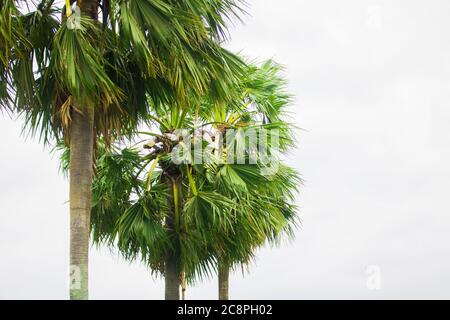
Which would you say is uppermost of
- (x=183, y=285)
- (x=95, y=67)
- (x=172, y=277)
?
(x=95, y=67)

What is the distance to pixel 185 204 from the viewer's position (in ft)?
47.2

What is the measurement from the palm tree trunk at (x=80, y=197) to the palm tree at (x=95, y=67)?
0.01 m

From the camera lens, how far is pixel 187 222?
571 inches

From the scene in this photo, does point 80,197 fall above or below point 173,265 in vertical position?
above

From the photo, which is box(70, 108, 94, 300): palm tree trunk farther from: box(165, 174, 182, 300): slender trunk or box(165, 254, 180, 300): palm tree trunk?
box(165, 254, 180, 300): palm tree trunk

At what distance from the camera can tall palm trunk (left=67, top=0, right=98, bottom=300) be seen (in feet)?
32.2

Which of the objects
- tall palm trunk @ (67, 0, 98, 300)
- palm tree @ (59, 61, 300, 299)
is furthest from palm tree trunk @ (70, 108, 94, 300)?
palm tree @ (59, 61, 300, 299)

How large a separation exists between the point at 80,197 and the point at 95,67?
1539 mm

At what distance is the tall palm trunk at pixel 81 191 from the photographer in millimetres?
9828

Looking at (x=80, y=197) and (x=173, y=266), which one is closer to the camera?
(x=80, y=197)

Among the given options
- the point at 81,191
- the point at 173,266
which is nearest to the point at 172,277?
the point at 173,266

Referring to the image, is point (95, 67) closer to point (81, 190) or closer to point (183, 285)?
point (81, 190)
